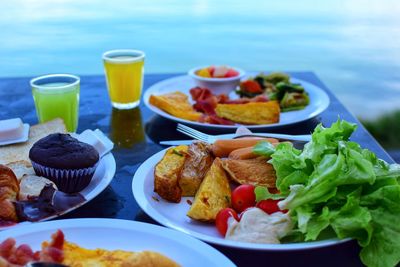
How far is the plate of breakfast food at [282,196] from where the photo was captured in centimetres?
120

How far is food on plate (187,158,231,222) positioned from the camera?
1.32 metres

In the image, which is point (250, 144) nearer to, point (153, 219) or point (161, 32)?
point (153, 219)

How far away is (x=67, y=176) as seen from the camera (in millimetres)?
1447

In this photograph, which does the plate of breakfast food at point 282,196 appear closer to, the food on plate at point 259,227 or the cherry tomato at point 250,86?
the food on plate at point 259,227

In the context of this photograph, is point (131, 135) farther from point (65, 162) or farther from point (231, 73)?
point (231, 73)

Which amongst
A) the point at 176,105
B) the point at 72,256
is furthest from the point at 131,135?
the point at 72,256

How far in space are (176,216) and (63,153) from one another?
36 centimetres

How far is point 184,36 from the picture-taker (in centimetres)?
631

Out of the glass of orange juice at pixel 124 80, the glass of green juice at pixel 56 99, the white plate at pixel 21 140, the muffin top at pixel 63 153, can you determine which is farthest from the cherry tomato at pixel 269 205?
the glass of orange juice at pixel 124 80

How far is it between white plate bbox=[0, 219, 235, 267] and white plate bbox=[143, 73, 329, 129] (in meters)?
0.90

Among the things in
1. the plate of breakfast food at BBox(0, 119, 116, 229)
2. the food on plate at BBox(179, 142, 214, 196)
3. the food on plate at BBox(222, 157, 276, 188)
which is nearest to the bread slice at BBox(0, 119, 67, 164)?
the plate of breakfast food at BBox(0, 119, 116, 229)

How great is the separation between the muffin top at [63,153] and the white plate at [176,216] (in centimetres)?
15

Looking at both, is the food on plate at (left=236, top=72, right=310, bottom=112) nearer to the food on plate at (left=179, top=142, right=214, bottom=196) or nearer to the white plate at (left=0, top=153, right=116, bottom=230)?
the food on plate at (left=179, top=142, right=214, bottom=196)

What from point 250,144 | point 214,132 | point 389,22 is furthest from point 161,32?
point 250,144
